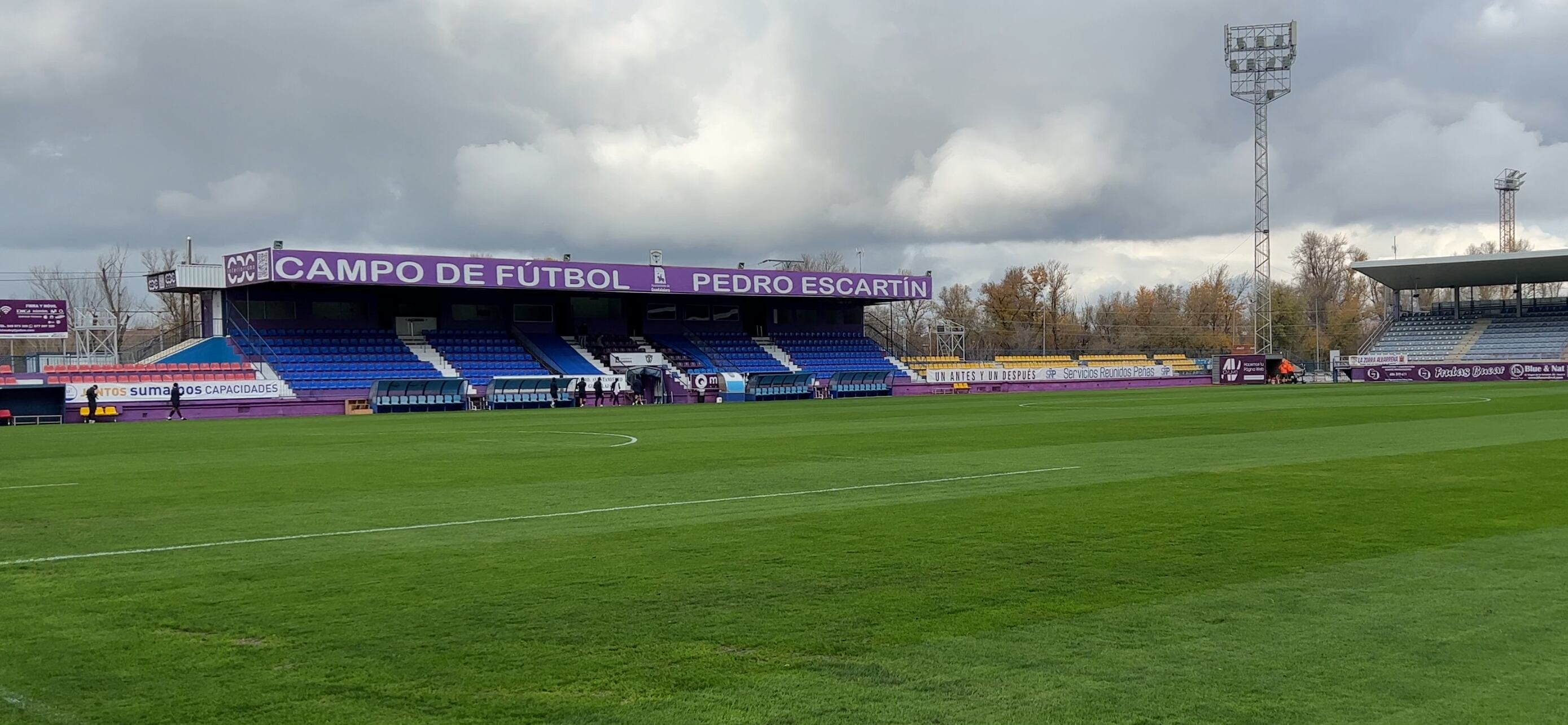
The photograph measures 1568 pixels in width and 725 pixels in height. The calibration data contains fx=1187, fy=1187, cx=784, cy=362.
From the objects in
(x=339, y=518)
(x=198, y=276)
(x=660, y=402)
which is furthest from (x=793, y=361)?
(x=339, y=518)

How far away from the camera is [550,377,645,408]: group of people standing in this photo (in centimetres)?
4816

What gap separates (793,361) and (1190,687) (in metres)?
56.7

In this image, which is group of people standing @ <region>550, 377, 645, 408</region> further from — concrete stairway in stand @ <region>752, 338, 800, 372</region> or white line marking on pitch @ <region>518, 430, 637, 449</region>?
white line marking on pitch @ <region>518, 430, 637, 449</region>

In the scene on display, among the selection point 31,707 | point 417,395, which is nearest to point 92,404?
point 417,395

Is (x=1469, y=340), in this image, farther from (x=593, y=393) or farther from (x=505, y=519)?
(x=505, y=519)

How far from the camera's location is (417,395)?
→ 148 feet

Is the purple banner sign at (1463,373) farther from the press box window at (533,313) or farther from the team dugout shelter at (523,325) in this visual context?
the press box window at (533,313)

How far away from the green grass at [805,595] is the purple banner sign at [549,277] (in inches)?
1286

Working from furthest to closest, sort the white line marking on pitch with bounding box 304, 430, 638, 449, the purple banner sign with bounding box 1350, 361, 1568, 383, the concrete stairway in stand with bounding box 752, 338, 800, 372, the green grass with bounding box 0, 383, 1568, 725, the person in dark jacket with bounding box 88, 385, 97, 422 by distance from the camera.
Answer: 1. the purple banner sign with bounding box 1350, 361, 1568, 383
2. the concrete stairway in stand with bounding box 752, 338, 800, 372
3. the person in dark jacket with bounding box 88, 385, 97, 422
4. the white line marking on pitch with bounding box 304, 430, 638, 449
5. the green grass with bounding box 0, 383, 1568, 725

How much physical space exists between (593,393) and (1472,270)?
186 ft

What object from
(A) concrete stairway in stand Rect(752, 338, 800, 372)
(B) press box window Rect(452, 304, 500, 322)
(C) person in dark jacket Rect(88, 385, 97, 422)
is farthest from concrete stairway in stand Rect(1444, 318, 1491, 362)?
(C) person in dark jacket Rect(88, 385, 97, 422)

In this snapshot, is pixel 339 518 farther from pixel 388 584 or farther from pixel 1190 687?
pixel 1190 687

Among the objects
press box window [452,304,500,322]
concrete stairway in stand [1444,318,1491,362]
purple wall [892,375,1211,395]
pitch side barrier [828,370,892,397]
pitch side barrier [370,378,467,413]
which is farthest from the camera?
concrete stairway in stand [1444,318,1491,362]

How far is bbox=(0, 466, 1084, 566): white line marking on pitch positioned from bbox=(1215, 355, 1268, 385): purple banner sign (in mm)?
57153
